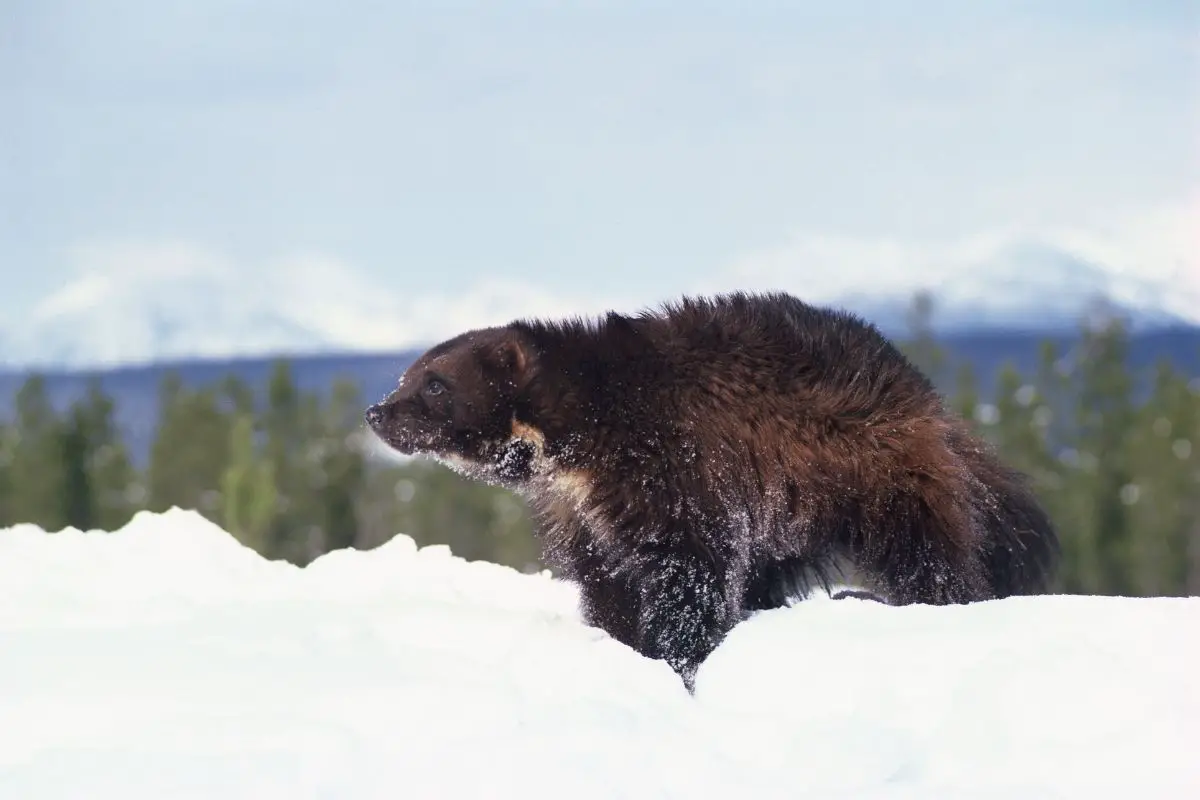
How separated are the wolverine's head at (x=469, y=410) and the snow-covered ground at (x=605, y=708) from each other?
3.51ft

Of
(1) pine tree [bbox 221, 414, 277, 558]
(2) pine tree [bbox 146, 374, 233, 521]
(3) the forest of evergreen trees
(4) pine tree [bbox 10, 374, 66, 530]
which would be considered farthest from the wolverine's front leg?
(2) pine tree [bbox 146, 374, 233, 521]

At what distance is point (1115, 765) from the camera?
3307 mm

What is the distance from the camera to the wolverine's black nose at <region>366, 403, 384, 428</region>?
5.66 m

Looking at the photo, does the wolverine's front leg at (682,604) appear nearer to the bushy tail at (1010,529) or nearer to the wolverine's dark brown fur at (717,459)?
the wolverine's dark brown fur at (717,459)

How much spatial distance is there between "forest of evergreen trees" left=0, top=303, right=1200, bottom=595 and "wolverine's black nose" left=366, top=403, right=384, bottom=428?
1145 inches

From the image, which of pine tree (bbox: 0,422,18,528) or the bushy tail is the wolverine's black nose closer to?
the bushy tail

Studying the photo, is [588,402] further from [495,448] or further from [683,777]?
[683,777]

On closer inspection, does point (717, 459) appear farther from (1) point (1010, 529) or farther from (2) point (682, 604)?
(1) point (1010, 529)

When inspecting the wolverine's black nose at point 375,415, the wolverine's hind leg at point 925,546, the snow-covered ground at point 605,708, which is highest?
the wolverine's black nose at point 375,415

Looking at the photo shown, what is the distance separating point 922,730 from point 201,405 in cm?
5136

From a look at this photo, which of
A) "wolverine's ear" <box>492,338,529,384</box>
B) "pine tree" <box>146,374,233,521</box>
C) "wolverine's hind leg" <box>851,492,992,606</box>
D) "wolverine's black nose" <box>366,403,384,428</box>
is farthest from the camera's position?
"pine tree" <box>146,374,233,521</box>

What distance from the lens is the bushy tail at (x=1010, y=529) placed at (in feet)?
18.1

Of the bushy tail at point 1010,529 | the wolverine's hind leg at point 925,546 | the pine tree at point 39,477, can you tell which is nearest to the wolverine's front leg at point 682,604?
the wolverine's hind leg at point 925,546

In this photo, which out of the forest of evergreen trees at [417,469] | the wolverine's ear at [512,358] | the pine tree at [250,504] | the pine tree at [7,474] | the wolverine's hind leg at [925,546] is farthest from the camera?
the pine tree at [7,474]
